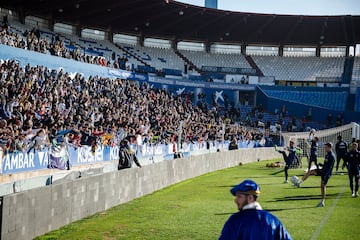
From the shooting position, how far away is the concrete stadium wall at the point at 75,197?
8.61 m

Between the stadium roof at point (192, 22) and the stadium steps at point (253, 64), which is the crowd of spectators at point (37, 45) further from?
the stadium steps at point (253, 64)

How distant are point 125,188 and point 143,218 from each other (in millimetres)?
2676

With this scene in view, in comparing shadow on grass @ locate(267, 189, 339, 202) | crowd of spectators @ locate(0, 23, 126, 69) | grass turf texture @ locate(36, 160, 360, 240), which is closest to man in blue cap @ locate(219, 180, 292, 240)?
grass turf texture @ locate(36, 160, 360, 240)

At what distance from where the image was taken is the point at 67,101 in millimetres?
27047

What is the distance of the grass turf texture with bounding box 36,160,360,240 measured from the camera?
10.2 metres

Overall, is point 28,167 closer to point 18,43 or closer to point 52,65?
point 18,43

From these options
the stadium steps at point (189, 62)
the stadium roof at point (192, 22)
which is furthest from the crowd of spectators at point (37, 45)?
the stadium steps at point (189, 62)

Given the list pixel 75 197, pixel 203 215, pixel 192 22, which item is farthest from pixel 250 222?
pixel 192 22

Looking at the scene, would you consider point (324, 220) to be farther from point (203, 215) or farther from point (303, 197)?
point (303, 197)

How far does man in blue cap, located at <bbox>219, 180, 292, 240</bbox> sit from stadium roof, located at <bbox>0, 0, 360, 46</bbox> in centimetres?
4439

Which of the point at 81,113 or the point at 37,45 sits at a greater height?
the point at 37,45

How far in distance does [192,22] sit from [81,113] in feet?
120

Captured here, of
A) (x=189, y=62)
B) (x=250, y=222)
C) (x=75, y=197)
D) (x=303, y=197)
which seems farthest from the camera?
(x=189, y=62)

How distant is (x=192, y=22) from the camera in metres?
60.4
